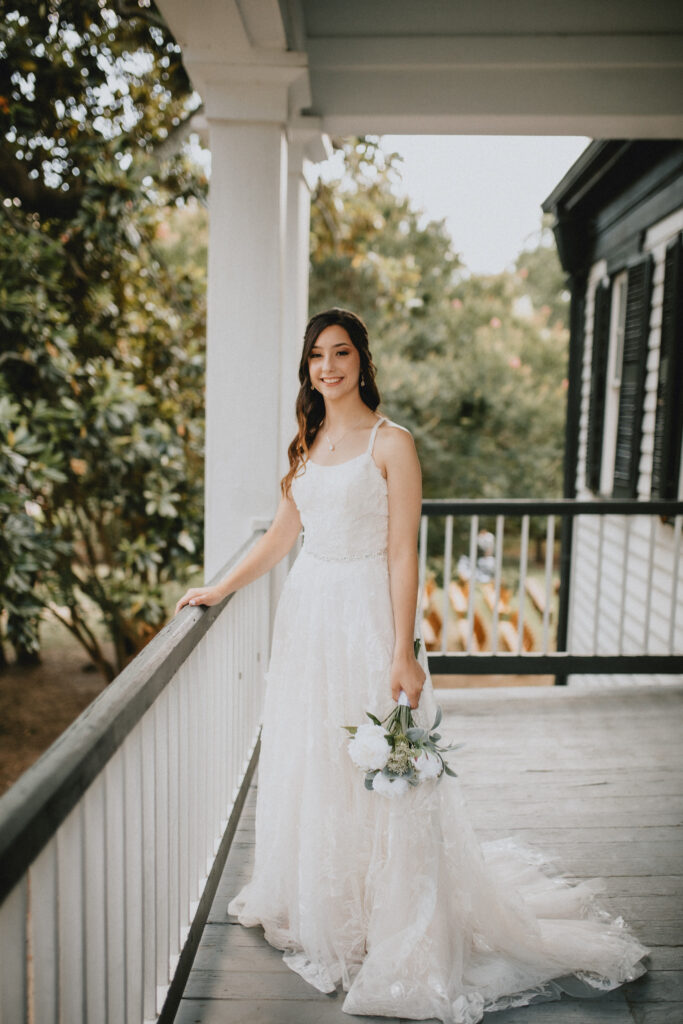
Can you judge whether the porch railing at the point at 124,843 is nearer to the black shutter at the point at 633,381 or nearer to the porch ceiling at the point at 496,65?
the porch ceiling at the point at 496,65

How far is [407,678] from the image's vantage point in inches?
78.6

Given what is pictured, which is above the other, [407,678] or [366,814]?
[407,678]

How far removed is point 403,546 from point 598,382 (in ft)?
15.8

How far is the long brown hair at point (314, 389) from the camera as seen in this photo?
2.16 meters

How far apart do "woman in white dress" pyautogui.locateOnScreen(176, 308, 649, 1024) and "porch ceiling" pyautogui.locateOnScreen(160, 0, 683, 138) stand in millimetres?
1842

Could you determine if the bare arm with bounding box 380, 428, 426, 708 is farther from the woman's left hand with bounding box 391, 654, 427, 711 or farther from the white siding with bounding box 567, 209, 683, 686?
the white siding with bounding box 567, 209, 683, 686

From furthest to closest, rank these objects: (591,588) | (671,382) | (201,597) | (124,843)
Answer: (591,588) → (671,382) → (201,597) → (124,843)

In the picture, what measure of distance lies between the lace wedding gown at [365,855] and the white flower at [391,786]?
0.10 meters

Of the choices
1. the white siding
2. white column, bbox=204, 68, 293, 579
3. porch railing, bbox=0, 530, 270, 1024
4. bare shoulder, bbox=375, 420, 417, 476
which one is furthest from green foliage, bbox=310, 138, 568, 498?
porch railing, bbox=0, 530, 270, 1024

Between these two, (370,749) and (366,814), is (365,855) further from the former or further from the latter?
(370,749)

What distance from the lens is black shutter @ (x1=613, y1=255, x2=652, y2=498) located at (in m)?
5.20

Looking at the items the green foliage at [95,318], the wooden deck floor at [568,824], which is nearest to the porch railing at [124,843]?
the wooden deck floor at [568,824]

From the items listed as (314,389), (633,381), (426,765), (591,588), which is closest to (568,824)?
(426,765)

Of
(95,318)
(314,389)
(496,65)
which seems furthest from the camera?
(95,318)
